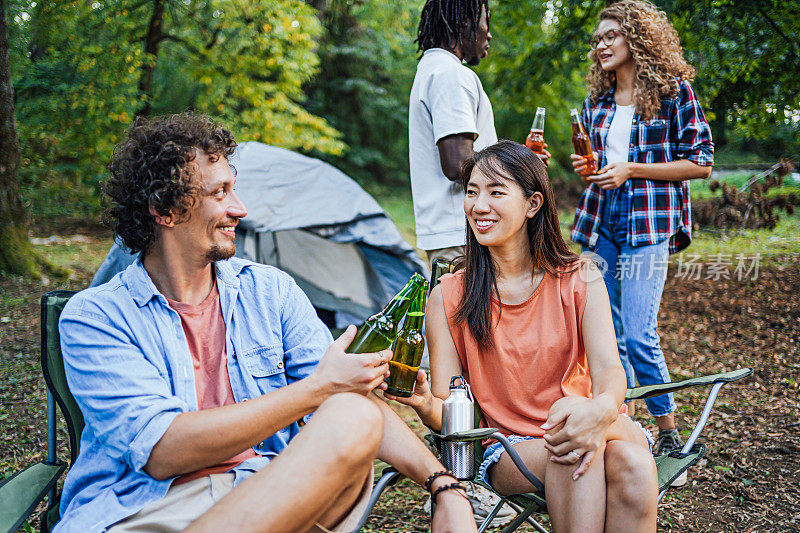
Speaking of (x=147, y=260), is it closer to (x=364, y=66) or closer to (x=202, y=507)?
(x=202, y=507)

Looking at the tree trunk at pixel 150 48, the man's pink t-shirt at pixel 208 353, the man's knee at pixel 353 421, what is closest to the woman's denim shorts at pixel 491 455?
the man's knee at pixel 353 421

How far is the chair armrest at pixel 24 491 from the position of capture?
4.95 ft

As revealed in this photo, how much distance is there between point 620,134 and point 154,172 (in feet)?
6.72

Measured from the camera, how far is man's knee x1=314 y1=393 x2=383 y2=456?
4.56ft

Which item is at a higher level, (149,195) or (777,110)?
(777,110)

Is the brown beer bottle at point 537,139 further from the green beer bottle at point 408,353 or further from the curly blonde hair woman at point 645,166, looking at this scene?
the green beer bottle at point 408,353

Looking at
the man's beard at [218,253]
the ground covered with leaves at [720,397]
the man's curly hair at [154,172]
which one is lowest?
the ground covered with leaves at [720,397]

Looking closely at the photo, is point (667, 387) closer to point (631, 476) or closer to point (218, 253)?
point (631, 476)

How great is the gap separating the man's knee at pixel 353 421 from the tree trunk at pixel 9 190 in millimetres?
5038

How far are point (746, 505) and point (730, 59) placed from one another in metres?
4.06

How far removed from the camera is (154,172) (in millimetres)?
1746

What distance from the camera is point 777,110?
5.46m

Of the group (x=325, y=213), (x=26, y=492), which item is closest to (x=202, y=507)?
(x=26, y=492)

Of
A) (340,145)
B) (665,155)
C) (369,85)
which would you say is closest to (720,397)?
(665,155)
